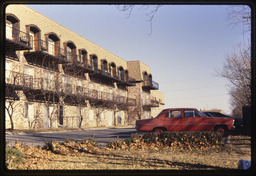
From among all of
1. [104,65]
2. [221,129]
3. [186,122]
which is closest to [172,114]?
[186,122]

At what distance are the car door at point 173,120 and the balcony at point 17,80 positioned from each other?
13.8 metres

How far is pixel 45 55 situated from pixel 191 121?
1750 centimetres

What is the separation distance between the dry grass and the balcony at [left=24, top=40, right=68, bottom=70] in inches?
675

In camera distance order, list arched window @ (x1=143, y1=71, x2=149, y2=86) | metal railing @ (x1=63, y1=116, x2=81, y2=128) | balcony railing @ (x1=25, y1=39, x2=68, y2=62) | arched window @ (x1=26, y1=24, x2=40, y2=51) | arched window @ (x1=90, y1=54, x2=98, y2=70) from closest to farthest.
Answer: arched window @ (x1=26, y1=24, x2=40, y2=51) → balcony railing @ (x1=25, y1=39, x2=68, y2=62) → metal railing @ (x1=63, y1=116, x2=81, y2=128) → arched window @ (x1=90, y1=54, x2=98, y2=70) → arched window @ (x1=143, y1=71, x2=149, y2=86)

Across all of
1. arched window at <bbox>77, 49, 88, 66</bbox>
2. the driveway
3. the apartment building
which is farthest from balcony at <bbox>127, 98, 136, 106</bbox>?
the driveway

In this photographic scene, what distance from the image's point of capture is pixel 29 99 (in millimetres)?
24906

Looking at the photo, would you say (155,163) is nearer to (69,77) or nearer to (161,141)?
(161,141)

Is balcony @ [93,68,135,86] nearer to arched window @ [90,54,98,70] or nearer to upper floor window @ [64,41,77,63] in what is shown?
arched window @ [90,54,98,70]

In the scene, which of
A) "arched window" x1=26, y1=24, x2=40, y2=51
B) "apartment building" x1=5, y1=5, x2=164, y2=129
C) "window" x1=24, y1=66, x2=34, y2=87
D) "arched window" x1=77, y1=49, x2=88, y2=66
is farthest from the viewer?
"arched window" x1=77, y1=49, x2=88, y2=66

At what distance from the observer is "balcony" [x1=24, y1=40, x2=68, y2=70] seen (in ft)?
82.2

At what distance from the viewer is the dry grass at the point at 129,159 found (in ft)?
24.0

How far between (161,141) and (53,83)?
18.9 m

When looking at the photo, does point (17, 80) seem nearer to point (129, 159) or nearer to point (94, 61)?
point (94, 61)
